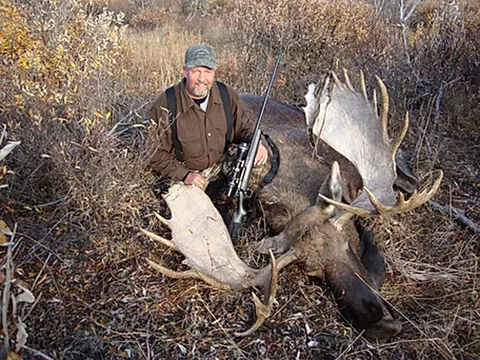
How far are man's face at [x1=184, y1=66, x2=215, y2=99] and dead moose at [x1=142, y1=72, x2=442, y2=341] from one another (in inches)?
34.8

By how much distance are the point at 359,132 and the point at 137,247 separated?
1936mm

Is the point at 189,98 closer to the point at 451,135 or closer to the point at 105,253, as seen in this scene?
the point at 105,253

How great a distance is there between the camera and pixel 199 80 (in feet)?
12.8

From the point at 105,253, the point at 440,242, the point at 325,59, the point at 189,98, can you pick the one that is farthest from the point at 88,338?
the point at 325,59

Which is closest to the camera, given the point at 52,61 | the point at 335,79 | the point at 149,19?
the point at 335,79

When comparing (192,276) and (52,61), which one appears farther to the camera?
(52,61)

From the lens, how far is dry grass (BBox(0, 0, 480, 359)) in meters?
2.77

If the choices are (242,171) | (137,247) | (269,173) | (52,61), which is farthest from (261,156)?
(52,61)

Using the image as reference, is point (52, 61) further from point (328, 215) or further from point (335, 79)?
point (328, 215)

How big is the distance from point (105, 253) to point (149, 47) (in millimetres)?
6172

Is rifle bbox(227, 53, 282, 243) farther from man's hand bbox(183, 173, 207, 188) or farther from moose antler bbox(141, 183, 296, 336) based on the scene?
moose antler bbox(141, 183, 296, 336)

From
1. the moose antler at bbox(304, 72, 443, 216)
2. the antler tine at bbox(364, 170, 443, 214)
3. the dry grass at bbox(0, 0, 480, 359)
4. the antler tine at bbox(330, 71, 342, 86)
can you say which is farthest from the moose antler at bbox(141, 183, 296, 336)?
the antler tine at bbox(330, 71, 342, 86)

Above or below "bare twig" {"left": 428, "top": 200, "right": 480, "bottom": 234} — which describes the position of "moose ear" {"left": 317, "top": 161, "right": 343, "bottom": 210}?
above

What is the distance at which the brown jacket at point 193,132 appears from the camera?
4016 millimetres
